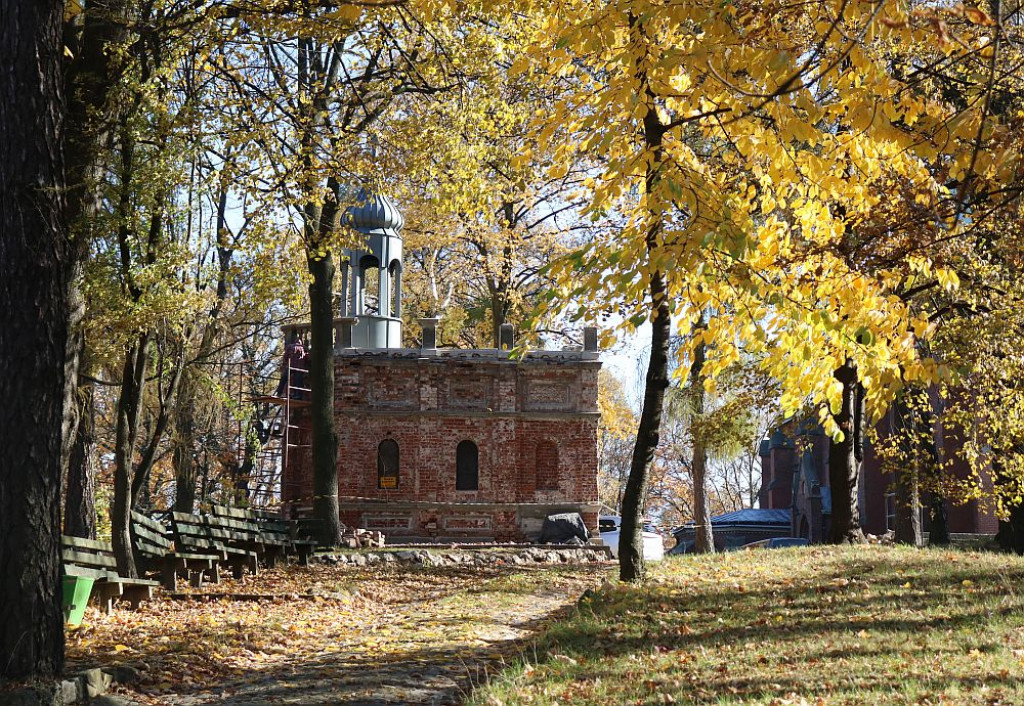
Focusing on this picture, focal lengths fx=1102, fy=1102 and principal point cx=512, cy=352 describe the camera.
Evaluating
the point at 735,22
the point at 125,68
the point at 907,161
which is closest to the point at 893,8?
the point at 735,22

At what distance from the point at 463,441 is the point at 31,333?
2362cm

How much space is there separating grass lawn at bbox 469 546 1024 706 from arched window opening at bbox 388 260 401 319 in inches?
A: 778

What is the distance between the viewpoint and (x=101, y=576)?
11.7 metres

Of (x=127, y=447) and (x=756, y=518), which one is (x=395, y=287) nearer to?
(x=127, y=447)

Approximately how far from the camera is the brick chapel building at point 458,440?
3077cm

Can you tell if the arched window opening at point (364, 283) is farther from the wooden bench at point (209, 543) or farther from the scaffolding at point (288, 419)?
the wooden bench at point (209, 543)

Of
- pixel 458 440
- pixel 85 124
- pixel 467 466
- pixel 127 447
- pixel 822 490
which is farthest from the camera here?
pixel 822 490

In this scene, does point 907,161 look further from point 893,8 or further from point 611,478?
point 611,478

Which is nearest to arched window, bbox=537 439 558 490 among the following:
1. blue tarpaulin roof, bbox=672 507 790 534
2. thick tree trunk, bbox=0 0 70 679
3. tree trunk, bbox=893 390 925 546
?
tree trunk, bbox=893 390 925 546

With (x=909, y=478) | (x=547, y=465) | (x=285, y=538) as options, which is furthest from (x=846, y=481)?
(x=547, y=465)

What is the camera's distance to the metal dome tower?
32312mm

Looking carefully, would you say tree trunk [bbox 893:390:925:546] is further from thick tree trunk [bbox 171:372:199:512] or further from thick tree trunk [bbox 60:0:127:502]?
thick tree trunk [bbox 171:372:199:512]

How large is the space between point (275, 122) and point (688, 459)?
46625 millimetres

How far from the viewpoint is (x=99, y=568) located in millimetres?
12148
